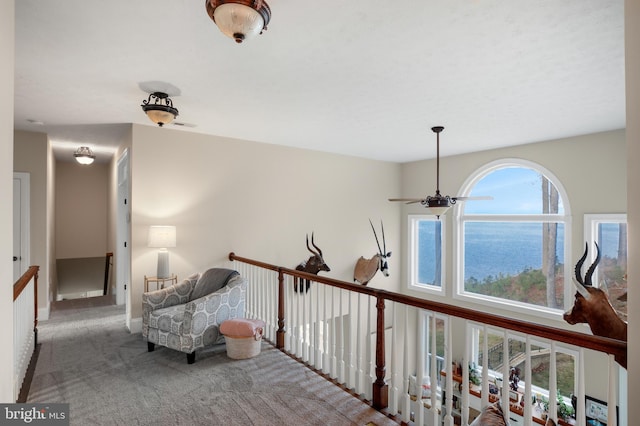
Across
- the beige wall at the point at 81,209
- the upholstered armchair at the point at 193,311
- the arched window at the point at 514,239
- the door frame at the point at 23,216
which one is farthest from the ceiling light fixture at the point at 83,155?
the arched window at the point at 514,239

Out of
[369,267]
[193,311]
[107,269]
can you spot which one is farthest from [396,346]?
[107,269]

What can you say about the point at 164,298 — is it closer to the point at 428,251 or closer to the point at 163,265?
the point at 163,265

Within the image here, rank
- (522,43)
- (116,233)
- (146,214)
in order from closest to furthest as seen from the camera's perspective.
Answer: (522,43) < (146,214) < (116,233)

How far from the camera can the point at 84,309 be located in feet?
17.4

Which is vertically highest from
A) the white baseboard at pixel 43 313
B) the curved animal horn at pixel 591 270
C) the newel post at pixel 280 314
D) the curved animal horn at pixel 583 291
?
the curved animal horn at pixel 591 270

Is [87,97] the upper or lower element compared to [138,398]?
upper

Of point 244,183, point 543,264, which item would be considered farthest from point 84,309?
point 543,264

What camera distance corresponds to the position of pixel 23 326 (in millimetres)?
2977

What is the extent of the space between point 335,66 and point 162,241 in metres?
3.01

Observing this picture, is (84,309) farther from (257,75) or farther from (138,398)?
(257,75)

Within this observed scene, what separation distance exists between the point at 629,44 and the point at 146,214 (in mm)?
4713

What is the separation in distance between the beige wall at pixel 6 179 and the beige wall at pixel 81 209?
674 centimetres

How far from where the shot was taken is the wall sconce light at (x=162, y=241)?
4.14 m

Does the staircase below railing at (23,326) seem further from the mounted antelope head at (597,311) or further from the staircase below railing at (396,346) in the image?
the mounted antelope head at (597,311)
